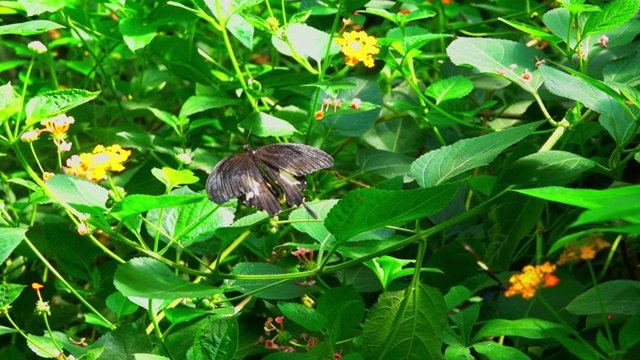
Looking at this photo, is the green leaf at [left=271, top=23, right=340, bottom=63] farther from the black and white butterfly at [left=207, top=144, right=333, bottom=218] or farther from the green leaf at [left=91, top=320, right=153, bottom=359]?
the green leaf at [left=91, top=320, right=153, bottom=359]

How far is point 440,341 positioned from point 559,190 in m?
0.29

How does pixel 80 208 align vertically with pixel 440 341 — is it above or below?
above

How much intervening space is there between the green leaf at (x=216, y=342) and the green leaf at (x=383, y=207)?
0.15m

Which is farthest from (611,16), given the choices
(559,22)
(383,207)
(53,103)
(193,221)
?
(53,103)

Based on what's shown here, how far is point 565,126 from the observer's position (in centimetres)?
105

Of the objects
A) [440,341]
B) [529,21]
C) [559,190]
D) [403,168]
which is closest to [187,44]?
[403,168]

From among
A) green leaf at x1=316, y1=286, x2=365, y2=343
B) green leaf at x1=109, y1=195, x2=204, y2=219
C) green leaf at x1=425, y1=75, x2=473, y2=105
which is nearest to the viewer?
green leaf at x1=109, y1=195, x2=204, y2=219

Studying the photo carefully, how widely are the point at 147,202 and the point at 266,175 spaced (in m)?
0.15

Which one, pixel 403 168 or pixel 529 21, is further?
pixel 529 21

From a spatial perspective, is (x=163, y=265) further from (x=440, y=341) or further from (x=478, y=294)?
(x=478, y=294)

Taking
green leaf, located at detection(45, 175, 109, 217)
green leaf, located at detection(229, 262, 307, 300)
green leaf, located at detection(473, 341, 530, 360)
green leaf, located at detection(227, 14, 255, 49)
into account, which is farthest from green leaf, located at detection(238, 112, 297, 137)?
green leaf, located at detection(473, 341, 530, 360)

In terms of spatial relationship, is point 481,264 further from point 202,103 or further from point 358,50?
point 202,103

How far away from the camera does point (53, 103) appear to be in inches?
35.7

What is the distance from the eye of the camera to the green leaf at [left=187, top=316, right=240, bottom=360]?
2.72ft
